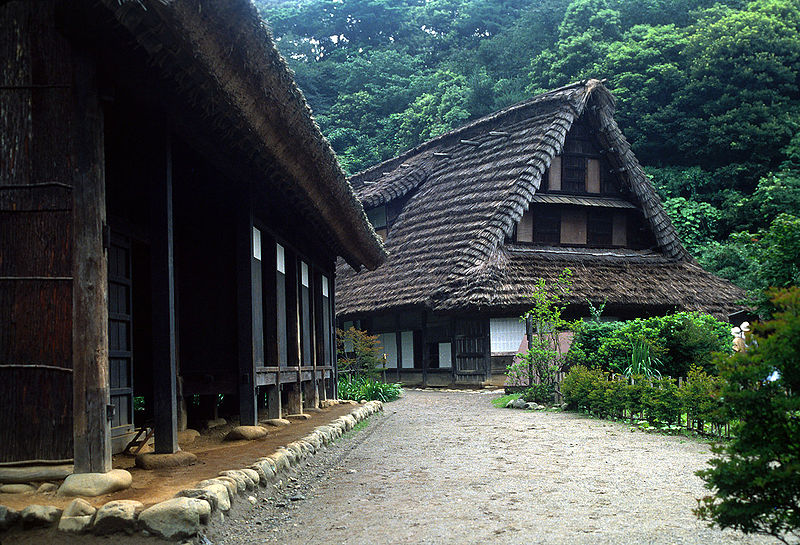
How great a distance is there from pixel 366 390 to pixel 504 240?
6.60 meters

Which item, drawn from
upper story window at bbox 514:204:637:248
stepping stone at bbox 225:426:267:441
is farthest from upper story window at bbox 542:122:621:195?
stepping stone at bbox 225:426:267:441

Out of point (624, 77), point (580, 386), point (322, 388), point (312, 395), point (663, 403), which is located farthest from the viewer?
point (624, 77)

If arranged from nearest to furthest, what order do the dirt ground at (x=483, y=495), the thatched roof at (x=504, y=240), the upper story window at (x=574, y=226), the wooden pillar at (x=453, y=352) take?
1. the dirt ground at (x=483, y=495)
2. the thatched roof at (x=504, y=240)
3. the wooden pillar at (x=453, y=352)
4. the upper story window at (x=574, y=226)

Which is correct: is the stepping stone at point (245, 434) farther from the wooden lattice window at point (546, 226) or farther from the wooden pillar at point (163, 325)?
the wooden lattice window at point (546, 226)

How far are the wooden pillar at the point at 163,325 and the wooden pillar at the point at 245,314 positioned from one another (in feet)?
7.02

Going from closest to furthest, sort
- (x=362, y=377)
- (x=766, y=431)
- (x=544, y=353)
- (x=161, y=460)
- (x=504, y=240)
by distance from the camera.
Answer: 1. (x=766, y=431)
2. (x=161, y=460)
3. (x=544, y=353)
4. (x=362, y=377)
5. (x=504, y=240)

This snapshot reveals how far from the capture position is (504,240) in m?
22.0

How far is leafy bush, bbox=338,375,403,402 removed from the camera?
17062mm

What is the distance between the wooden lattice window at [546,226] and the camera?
76.6ft

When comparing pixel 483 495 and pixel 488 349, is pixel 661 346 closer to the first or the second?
pixel 488 349

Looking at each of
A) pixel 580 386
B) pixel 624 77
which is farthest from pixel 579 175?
pixel 624 77

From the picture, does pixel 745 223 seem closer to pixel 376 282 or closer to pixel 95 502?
pixel 376 282

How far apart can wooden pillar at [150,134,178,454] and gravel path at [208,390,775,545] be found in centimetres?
93

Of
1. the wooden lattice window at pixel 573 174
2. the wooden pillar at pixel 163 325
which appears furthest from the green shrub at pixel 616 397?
the wooden lattice window at pixel 573 174
